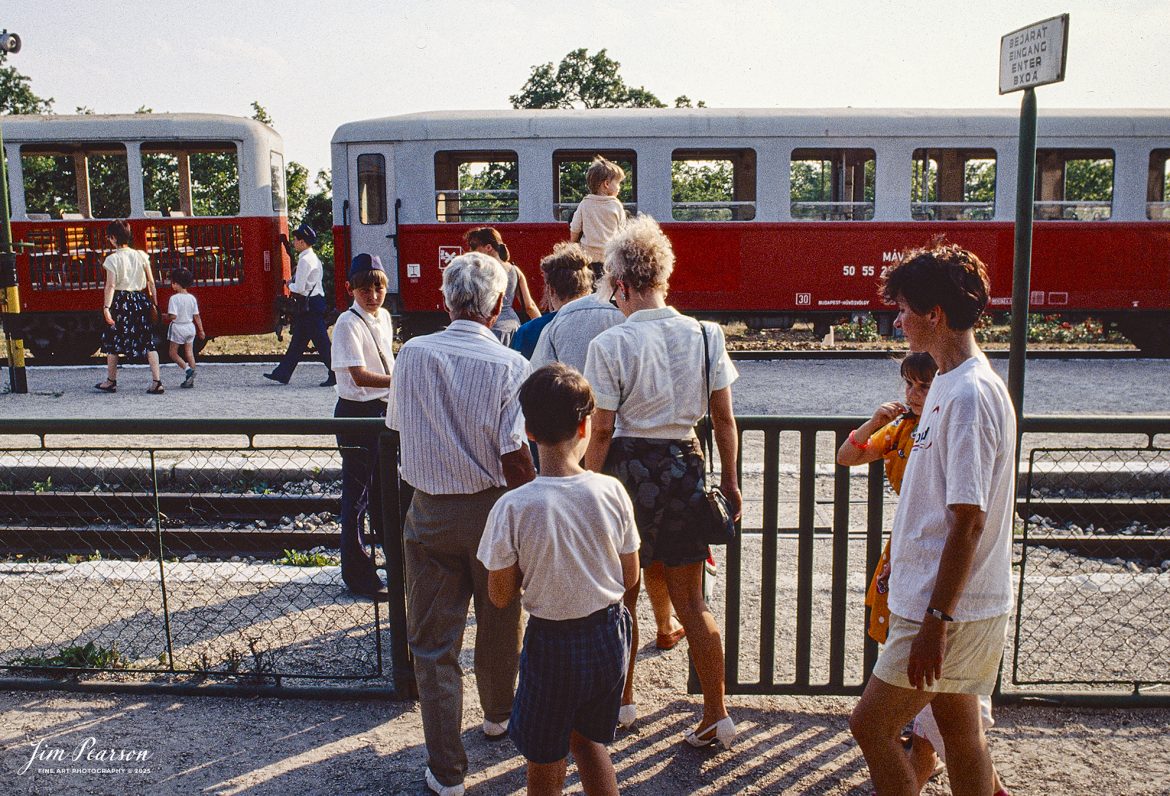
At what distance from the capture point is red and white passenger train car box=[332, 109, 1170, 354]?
13.4 meters

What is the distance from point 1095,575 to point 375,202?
35.5 ft

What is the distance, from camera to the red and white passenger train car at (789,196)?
13406 millimetres

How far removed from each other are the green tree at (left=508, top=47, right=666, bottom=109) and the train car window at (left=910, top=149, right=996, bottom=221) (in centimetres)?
2932

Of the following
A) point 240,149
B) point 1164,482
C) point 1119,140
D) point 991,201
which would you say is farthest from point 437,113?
point 1164,482

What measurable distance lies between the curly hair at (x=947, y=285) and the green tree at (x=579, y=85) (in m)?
40.6

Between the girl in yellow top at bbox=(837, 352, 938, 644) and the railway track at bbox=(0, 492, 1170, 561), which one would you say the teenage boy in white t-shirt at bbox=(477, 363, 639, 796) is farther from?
the railway track at bbox=(0, 492, 1170, 561)

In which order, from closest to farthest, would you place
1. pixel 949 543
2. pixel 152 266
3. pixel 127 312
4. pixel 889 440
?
1. pixel 949 543
2. pixel 889 440
3. pixel 127 312
4. pixel 152 266

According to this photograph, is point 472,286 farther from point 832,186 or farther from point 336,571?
point 832,186

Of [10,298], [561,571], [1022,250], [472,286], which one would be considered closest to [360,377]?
[472,286]

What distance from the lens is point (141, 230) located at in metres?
13.9

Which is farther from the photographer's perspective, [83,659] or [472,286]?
[83,659]

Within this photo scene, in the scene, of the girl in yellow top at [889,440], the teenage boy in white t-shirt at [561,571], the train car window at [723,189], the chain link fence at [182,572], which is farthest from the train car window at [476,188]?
the teenage boy in white t-shirt at [561,571]

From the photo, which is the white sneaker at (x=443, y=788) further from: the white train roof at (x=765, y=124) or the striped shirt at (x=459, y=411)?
the white train roof at (x=765, y=124)

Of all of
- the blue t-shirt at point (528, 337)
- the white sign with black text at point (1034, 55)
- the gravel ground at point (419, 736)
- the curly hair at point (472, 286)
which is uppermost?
the white sign with black text at point (1034, 55)
